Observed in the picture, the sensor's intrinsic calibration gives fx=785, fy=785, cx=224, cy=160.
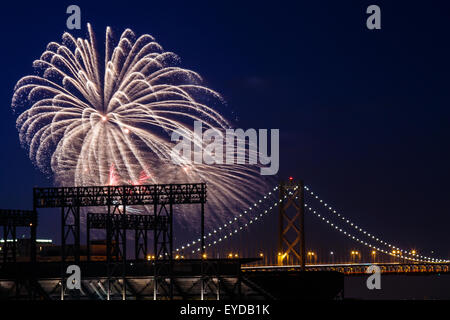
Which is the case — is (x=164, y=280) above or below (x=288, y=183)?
below

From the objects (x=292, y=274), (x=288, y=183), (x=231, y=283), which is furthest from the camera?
(x=288, y=183)
